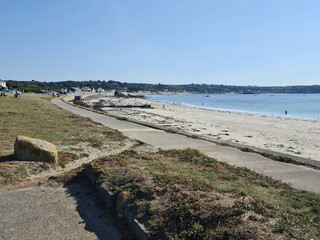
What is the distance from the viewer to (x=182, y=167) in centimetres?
735

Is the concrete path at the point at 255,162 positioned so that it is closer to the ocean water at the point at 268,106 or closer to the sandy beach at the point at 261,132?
the sandy beach at the point at 261,132

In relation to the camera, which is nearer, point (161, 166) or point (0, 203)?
point (0, 203)

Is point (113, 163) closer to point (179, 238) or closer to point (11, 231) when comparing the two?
point (11, 231)

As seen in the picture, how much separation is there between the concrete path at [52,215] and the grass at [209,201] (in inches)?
24.7

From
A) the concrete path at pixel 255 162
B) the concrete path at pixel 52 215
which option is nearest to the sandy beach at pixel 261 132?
the concrete path at pixel 255 162

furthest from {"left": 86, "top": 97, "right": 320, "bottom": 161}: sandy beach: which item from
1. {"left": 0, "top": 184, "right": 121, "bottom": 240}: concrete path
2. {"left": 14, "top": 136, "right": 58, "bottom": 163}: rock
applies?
{"left": 14, "top": 136, "right": 58, "bottom": 163}: rock

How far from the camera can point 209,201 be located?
14.8 ft

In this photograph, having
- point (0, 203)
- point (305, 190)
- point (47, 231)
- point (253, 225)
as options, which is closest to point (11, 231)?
point (47, 231)

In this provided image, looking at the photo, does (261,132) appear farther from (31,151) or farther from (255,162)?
(31,151)

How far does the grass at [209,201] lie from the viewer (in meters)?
3.66

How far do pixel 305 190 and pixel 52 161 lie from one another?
7.22 m

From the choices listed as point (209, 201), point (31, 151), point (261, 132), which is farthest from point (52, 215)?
point (261, 132)

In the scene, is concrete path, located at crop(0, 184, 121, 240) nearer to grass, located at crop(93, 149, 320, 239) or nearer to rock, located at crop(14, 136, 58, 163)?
grass, located at crop(93, 149, 320, 239)

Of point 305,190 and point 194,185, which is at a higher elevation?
point 194,185
